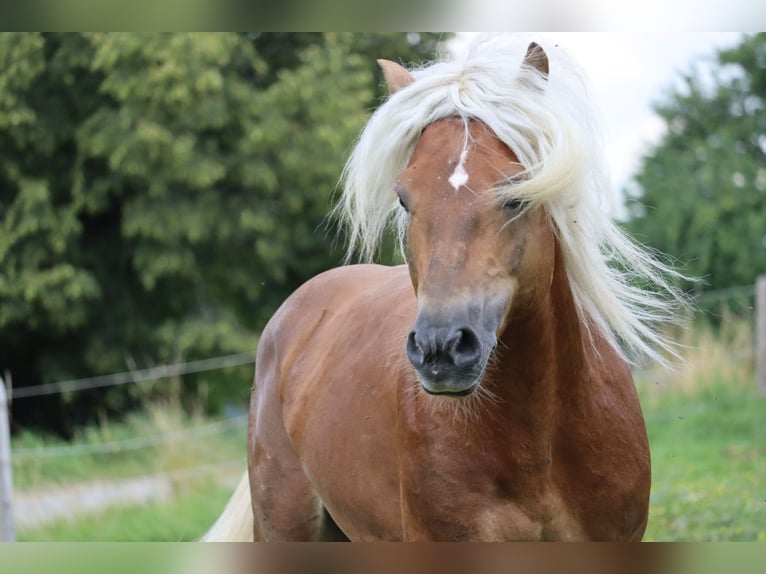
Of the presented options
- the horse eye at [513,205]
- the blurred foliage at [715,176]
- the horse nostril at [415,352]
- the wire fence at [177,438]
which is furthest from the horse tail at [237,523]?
the blurred foliage at [715,176]

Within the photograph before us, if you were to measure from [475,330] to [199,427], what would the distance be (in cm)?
782

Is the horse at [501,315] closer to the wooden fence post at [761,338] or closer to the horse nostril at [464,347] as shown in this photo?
the horse nostril at [464,347]

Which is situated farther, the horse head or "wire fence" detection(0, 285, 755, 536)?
"wire fence" detection(0, 285, 755, 536)

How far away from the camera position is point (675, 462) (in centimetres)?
744

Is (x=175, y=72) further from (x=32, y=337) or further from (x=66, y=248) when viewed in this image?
(x=32, y=337)

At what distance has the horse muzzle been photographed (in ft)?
7.34

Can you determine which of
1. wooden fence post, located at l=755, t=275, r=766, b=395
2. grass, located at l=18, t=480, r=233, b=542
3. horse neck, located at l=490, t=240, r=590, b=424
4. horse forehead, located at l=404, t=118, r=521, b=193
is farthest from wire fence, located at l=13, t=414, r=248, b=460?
horse forehead, located at l=404, t=118, r=521, b=193

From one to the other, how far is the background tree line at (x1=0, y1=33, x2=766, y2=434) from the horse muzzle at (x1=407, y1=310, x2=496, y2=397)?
791cm

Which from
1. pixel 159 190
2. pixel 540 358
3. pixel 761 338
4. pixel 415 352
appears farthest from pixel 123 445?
pixel 415 352

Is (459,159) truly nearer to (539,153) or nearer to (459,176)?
(459,176)

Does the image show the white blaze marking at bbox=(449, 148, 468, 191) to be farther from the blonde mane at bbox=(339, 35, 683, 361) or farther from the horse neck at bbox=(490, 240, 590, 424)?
the horse neck at bbox=(490, 240, 590, 424)

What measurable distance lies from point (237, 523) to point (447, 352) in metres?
2.53

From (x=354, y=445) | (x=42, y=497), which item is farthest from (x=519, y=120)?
(x=42, y=497)

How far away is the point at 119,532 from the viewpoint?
6.84 meters
